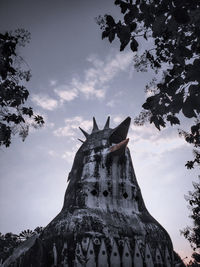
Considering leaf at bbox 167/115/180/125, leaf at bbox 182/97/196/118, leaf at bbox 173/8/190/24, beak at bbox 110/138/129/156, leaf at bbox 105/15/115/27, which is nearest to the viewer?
leaf at bbox 173/8/190/24

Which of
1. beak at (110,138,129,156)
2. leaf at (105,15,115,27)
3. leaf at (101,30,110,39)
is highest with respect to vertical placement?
beak at (110,138,129,156)

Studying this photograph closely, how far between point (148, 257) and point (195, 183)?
870 inches

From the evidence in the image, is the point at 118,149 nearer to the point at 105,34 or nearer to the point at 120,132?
the point at 120,132

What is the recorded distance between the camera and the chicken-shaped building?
8398 mm

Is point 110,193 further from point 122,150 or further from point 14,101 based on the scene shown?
point 14,101

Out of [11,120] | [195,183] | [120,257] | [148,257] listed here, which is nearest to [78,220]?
[120,257]

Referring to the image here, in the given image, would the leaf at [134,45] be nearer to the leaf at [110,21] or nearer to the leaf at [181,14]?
the leaf at [110,21]

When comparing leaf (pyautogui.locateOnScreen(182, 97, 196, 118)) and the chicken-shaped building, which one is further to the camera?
the chicken-shaped building

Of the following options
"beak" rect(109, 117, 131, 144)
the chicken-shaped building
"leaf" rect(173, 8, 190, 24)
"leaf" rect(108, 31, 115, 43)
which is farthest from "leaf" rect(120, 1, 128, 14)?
"beak" rect(109, 117, 131, 144)

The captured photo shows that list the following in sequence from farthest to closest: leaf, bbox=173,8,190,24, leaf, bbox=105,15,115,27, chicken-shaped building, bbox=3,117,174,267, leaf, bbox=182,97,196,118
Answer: chicken-shaped building, bbox=3,117,174,267, leaf, bbox=105,15,115,27, leaf, bbox=182,97,196,118, leaf, bbox=173,8,190,24

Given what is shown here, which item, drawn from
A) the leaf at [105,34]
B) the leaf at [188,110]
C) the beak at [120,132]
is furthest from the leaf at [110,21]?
the beak at [120,132]

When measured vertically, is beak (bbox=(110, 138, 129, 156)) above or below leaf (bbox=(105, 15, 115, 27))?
above

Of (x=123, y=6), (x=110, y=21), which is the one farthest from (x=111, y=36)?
(x=123, y=6)

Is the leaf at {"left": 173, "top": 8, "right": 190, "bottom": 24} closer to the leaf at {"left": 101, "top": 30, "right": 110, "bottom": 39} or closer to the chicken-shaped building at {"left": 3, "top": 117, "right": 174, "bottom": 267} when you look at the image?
the leaf at {"left": 101, "top": 30, "right": 110, "bottom": 39}
